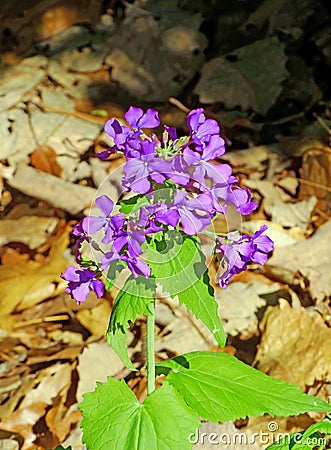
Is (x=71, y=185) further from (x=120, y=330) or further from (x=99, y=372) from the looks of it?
(x=120, y=330)

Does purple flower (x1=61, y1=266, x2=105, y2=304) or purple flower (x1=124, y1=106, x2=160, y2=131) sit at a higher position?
purple flower (x1=124, y1=106, x2=160, y2=131)

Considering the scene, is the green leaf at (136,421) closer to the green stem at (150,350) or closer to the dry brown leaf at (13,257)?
the green stem at (150,350)

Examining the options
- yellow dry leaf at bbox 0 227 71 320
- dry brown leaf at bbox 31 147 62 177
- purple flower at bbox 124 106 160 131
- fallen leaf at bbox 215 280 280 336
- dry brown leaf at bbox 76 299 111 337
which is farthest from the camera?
dry brown leaf at bbox 31 147 62 177

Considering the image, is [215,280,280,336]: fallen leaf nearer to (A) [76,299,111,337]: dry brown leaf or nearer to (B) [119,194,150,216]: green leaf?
(A) [76,299,111,337]: dry brown leaf

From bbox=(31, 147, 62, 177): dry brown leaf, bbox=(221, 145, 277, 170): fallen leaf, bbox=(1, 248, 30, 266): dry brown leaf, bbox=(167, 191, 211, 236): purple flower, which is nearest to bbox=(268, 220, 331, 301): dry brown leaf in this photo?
bbox=(221, 145, 277, 170): fallen leaf

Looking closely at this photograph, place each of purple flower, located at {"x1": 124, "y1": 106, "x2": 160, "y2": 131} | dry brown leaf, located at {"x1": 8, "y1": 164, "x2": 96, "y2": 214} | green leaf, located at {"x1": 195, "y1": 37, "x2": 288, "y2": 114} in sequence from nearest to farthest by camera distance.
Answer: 1. purple flower, located at {"x1": 124, "y1": 106, "x2": 160, "y2": 131}
2. dry brown leaf, located at {"x1": 8, "y1": 164, "x2": 96, "y2": 214}
3. green leaf, located at {"x1": 195, "y1": 37, "x2": 288, "y2": 114}
